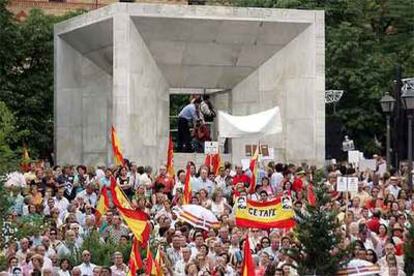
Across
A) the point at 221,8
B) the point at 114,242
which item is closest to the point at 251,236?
the point at 114,242

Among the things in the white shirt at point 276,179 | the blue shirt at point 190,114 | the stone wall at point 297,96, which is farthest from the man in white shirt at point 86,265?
the blue shirt at point 190,114

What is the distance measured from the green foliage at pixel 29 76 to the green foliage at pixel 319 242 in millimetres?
33219

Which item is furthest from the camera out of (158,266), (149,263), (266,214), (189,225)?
(189,225)

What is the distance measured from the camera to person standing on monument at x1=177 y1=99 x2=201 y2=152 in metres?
43.7

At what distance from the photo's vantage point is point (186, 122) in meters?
43.8

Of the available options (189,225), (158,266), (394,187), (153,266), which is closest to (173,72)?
(394,187)

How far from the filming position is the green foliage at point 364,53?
60188 millimetres

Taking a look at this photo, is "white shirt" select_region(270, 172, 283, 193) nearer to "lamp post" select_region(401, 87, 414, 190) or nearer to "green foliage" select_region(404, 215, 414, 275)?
"lamp post" select_region(401, 87, 414, 190)

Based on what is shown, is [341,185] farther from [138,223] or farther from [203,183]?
[138,223]

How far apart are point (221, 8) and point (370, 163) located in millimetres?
5983

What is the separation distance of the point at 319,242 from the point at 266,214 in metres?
6.04

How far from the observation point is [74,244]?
93.7 ft

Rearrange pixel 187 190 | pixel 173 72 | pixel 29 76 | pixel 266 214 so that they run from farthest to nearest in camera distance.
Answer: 1. pixel 29 76
2. pixel 173 72
3. pixel 187 190
4. pixel 266 214

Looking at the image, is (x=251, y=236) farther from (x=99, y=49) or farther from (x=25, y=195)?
(x=99, y=49)
